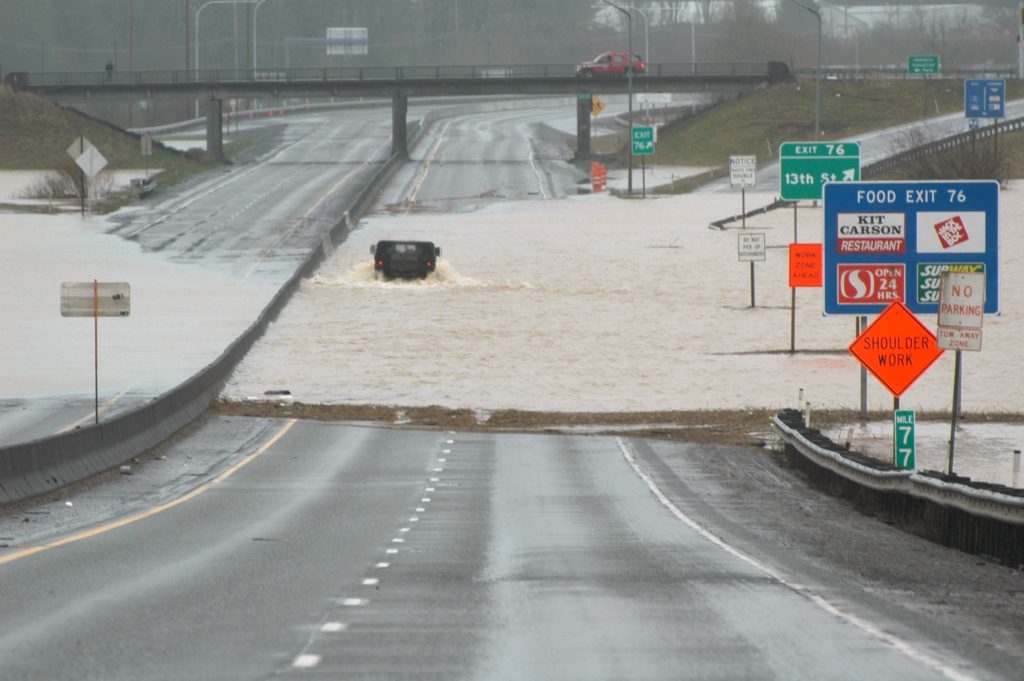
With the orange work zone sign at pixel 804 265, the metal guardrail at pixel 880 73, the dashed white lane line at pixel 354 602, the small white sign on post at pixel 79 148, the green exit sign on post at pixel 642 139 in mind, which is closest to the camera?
the dashed white lane line at pixel 354 602

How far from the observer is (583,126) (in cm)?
11419

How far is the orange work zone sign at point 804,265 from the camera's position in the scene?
141 ft

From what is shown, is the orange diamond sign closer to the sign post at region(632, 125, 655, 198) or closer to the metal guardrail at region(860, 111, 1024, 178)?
the sign post at region(632, 125, 655, 198)

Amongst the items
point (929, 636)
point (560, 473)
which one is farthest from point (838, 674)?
point (560, 473)

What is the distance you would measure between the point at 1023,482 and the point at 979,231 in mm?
7144

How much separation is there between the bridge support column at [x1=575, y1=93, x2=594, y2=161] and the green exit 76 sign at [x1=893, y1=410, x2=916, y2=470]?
9056 cm

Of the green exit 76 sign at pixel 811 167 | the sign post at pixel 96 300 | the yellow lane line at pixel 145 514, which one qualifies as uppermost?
the green exit 76 sign at pixel 811 167

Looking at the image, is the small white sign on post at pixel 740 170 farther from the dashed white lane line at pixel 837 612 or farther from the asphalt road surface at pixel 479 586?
the dashed white lane line at pixel 837 612

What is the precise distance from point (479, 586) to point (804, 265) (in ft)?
101

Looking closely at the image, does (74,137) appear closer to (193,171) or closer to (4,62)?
Answer: (193,171)

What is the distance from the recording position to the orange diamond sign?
24.3 meters

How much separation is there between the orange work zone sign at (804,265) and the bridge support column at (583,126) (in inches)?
2775

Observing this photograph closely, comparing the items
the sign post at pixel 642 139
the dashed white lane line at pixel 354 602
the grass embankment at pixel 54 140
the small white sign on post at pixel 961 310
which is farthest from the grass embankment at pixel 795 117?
the dashed white lane line at pixel 354 602

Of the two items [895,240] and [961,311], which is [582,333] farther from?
[961,311]
